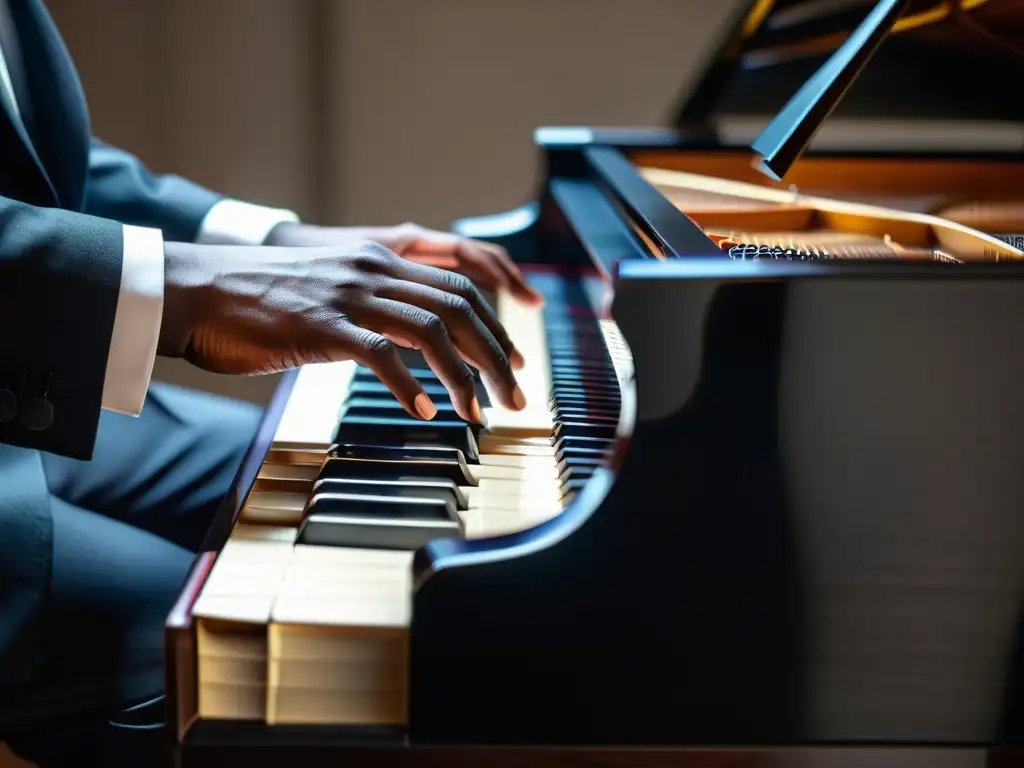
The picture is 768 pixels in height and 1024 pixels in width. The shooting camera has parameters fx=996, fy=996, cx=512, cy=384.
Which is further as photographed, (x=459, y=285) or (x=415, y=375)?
(x=415, y=375)

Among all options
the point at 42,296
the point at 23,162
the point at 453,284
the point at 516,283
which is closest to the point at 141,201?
the point at 23,162

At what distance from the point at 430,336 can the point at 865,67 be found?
1.05 meters

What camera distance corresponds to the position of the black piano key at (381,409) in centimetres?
95

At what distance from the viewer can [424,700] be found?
2.08 feet

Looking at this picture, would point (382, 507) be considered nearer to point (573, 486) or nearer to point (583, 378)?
point (573, 486)

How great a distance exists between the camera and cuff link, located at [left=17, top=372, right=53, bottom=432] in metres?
0.78

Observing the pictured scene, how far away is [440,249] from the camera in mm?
1368

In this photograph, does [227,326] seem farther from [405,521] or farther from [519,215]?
[519,215]

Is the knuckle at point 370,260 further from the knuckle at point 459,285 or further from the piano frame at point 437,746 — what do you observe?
the piano frame at point 437,746

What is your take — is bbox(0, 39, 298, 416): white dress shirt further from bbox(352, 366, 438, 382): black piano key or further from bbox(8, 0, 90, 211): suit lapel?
bbox(8, 0, 90, 211): suit lapel

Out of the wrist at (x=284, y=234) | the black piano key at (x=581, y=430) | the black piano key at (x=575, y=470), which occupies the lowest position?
the black piano key at (x=575, y=470)

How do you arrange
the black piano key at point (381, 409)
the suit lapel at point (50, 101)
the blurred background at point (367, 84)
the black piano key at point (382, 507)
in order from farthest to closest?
1. the blurred background at point (367, 84)
2. the suit lapel at point (50, 101)
3. the black piano key at point (381, 409)
4. the black piano key at point (382, 507)

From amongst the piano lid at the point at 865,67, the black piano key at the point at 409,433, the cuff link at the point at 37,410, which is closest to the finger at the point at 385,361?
the black piano key at the point at 409,433

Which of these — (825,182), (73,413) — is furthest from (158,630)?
→ (825,182)
